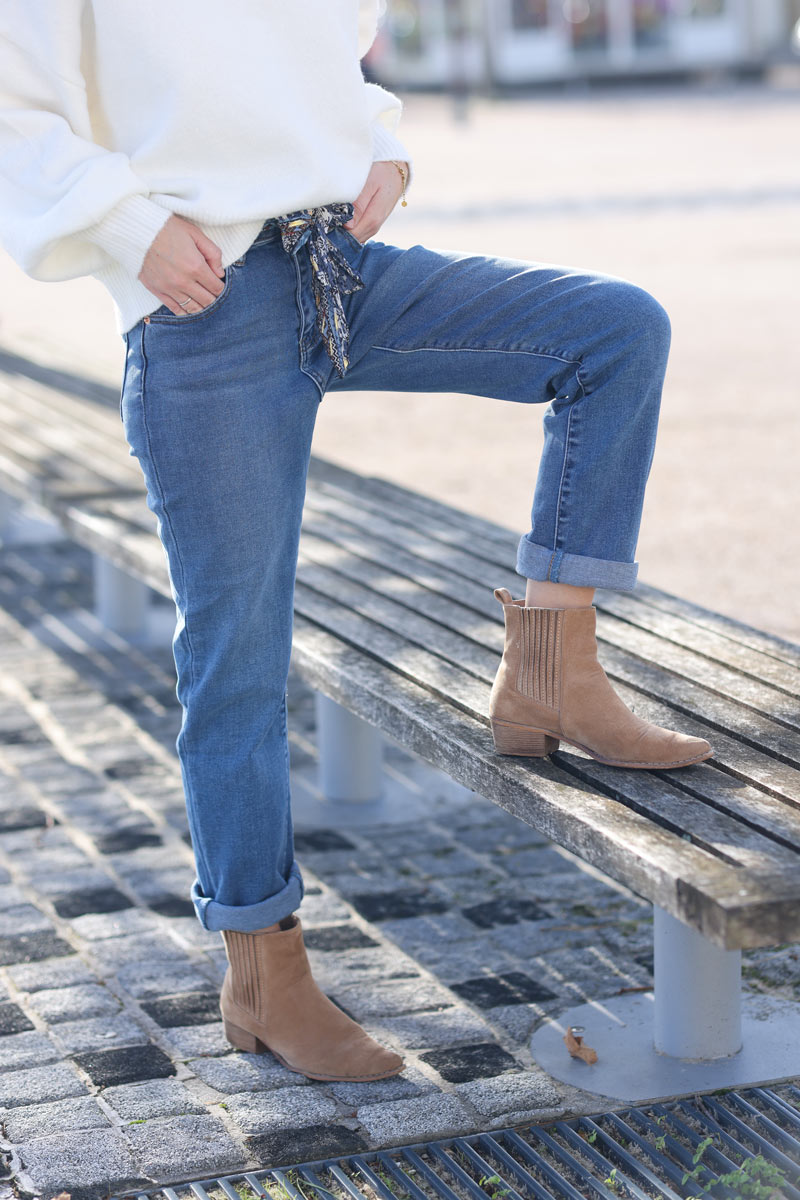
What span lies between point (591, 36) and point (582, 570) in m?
43.0

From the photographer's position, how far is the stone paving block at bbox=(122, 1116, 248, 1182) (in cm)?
263

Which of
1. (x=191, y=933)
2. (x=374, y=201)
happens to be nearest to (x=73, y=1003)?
(x=191, y=933)

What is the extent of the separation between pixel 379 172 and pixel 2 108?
0.61m

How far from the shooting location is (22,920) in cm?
366

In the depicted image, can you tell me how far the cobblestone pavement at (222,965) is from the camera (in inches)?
109

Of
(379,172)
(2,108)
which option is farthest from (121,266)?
(379,172)

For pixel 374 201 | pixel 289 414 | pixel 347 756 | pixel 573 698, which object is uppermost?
pixel 374 201

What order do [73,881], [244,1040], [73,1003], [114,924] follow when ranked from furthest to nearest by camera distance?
[73,881] → [114,924] → [73,1003] → [244,1040]

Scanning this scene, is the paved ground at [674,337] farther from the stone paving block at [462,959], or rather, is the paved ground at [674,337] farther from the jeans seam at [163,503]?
the jeans seam at [163,503]

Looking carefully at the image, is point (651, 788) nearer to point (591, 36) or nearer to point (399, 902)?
point (399, 902)

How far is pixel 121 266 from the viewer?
260 cm

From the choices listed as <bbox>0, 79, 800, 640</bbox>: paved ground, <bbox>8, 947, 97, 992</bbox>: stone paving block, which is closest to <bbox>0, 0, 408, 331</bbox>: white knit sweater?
<bbox>8, 947, 97, 992</bbox>: stone paving block

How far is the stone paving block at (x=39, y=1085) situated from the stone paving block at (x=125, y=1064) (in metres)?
0.03

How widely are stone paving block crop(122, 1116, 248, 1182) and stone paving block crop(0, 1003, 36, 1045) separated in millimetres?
465
